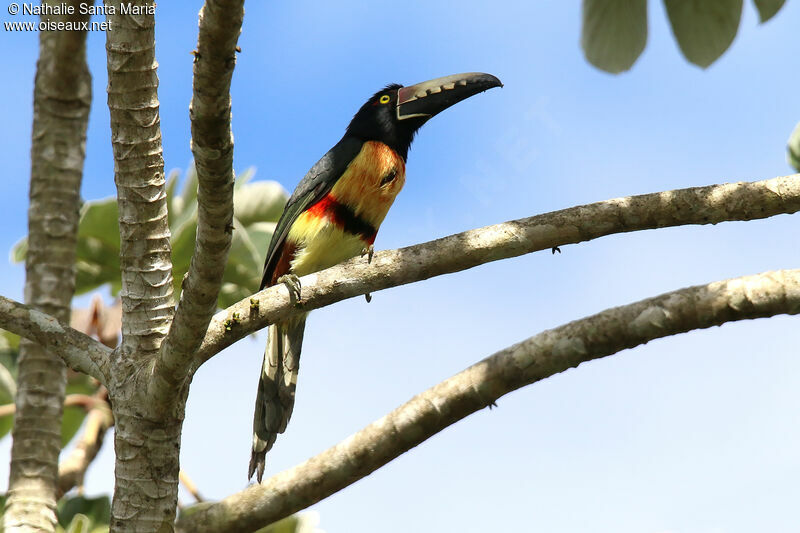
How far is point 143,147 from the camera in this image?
12.3 ft

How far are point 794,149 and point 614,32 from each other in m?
1.93

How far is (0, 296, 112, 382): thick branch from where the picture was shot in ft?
13.1

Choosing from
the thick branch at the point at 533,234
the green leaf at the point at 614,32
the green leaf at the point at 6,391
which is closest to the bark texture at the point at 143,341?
the thick branch at the point at 533,234

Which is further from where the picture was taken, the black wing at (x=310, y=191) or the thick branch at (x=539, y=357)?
the black wing at (x=310, y=191)

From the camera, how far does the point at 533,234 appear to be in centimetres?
381

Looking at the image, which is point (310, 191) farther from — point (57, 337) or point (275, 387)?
point (57, 337)

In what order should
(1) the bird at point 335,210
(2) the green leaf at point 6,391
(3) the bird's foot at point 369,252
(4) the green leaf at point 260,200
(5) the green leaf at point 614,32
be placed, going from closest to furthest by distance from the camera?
(5) the green leaf at point 614,32 < (3) the bird's foot at point 369,252 < (1) the bird at point 335,210 < (2) the green leaf at point 6,391 < (4) the green leaf at point 260,200

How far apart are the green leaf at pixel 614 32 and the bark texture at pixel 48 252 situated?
11.4 ft

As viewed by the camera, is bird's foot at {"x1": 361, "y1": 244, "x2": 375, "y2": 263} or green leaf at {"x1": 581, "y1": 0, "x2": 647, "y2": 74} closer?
green leaf at {"x1": 581, "y1": 0, "x2": 647, "y2": 74}

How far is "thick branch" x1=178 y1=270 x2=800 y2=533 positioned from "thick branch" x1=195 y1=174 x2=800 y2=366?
466 millimetres

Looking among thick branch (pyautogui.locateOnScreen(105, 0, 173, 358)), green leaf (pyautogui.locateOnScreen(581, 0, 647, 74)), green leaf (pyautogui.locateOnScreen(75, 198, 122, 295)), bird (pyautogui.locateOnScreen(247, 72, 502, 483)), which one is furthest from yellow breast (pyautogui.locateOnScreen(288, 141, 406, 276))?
green leaf (pyautogui.locateOnScreen(581, 0, 647, 74))

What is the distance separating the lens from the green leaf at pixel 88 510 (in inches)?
199

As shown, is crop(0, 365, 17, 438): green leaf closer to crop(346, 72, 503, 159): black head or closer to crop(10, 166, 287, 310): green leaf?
crop(10, 166, 287, 310): green leaf

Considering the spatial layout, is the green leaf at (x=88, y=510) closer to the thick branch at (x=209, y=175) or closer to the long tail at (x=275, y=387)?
the long tail at (x=275, y=387)
